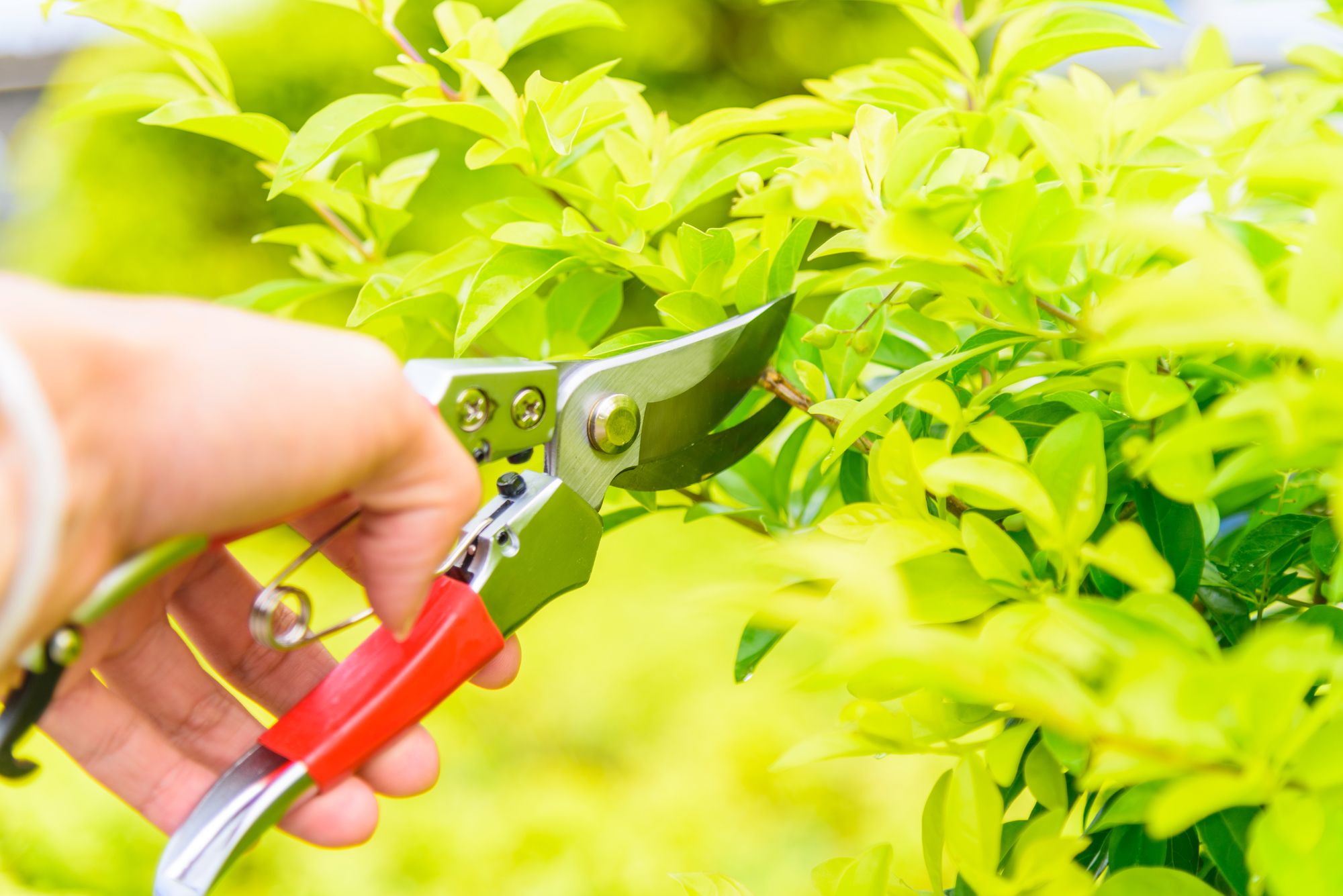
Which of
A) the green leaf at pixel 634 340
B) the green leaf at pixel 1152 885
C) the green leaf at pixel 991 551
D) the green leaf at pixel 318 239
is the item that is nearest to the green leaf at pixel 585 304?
the green leaf at pixel 634 340

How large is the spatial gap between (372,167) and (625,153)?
1.10 feet

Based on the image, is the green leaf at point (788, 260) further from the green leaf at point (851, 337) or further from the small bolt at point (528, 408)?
the small bolt at point (528, 408)

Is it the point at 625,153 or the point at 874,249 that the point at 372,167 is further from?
the point at 874,249

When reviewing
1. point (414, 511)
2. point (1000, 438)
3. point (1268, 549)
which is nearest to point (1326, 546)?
point (1268, 549)

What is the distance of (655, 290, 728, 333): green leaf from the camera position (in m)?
0.46

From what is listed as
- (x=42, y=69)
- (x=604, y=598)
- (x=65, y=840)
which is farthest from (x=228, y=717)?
(x=42, y=69)

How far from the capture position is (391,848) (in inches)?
43.8

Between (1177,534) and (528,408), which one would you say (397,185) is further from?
(1177,534)

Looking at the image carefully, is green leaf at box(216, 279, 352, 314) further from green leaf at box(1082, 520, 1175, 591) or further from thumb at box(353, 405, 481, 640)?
green leaf at box(1082, 520, 1175, 591)

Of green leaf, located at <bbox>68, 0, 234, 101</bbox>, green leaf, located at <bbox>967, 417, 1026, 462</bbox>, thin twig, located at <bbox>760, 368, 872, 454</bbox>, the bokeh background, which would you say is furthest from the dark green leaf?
green leaf, located at <bbox>68, 0, 234, 101</bbox>

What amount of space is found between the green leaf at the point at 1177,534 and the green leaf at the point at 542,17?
332 millimetres

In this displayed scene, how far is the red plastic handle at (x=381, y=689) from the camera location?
395mm

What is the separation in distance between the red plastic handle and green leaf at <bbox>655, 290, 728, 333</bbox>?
0.16 meters

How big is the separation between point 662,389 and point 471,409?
0.10 metres
